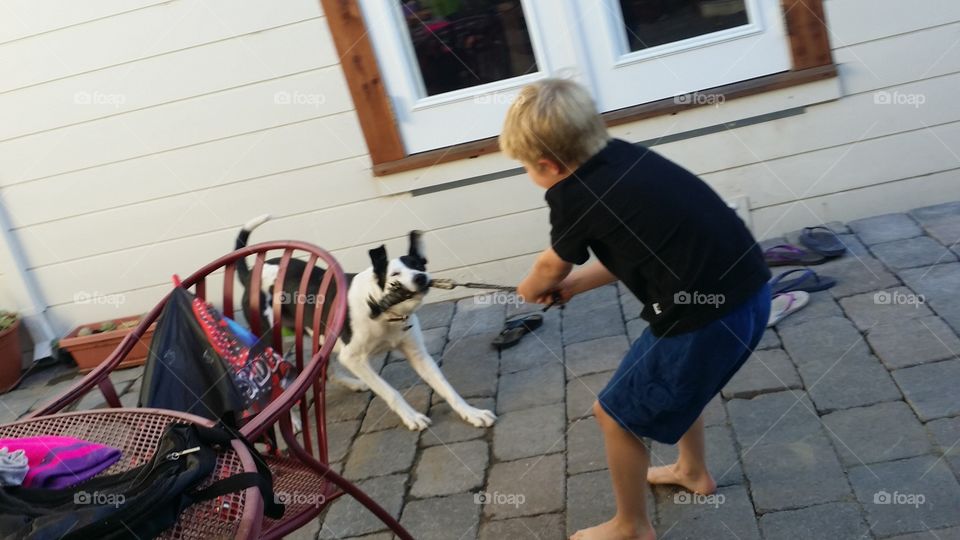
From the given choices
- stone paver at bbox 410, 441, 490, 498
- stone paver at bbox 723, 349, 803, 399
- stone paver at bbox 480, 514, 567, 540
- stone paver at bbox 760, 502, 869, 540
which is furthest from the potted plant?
stone paver at bbox 760, 502, 869, 540

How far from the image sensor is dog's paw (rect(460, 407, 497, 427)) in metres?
3.65

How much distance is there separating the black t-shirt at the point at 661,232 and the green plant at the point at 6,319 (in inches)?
167

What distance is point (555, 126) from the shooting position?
2.19 metres

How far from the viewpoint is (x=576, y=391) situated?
376 centimetres

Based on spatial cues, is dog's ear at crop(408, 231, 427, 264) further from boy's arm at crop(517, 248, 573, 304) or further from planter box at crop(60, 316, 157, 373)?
planter box at crop(60, 316, 157, 373)

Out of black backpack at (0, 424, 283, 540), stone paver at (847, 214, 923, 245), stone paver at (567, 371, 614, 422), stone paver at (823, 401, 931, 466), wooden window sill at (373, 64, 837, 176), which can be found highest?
wooden window sill at (373, 64, 837, 176)

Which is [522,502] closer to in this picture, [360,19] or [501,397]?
[501,397]

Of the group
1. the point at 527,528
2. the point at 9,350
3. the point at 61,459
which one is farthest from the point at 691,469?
the point at 9,350

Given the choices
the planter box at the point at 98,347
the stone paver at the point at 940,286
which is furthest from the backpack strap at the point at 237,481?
the planter box at the point at 98,347

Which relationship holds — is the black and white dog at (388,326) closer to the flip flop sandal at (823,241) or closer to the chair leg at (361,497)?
the chair leg at (361,497)

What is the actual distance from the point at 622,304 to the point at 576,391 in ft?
2.73

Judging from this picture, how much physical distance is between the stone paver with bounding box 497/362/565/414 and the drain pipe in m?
3.13

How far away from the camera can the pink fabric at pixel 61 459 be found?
6.83 feet

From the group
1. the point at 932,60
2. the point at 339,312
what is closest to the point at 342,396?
the point at 339,312
